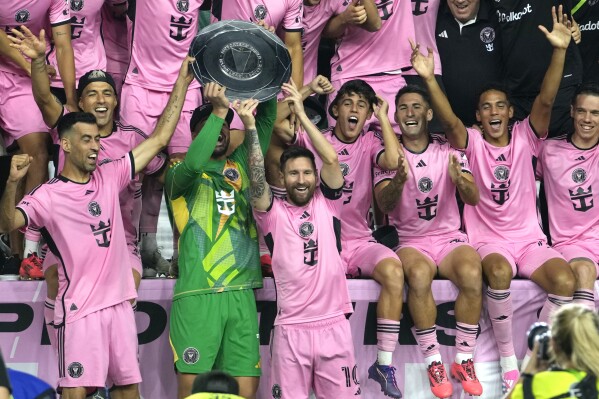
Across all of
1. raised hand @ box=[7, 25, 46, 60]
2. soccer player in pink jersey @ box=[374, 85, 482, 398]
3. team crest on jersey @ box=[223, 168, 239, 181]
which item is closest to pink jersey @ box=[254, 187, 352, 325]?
team crest on jersey @ box=[223, 168, 239, 181]

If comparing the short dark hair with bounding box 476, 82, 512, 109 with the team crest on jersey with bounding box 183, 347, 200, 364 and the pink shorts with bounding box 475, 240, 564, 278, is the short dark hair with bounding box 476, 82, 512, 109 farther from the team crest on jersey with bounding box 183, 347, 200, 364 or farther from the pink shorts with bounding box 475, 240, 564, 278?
the team crest on jersey with bounding box 183, 347, 200, 364

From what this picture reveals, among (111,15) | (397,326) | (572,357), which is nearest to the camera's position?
(572,357)

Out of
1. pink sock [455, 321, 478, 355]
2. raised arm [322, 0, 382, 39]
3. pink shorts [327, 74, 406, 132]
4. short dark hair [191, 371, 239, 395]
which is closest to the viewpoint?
short dark hair [191, 371, 239, 395]

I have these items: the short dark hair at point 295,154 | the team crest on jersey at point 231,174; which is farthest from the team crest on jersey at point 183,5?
the short dark hair at point 295,154

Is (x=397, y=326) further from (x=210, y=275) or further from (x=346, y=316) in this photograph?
(x=210, y=275)

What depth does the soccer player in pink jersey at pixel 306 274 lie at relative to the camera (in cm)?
758

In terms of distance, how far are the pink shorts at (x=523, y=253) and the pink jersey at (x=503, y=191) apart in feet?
0.23

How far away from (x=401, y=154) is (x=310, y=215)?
80cm

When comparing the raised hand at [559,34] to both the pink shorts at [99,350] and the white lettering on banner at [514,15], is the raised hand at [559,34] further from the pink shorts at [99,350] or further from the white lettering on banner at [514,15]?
the pink shorts at [99,350]

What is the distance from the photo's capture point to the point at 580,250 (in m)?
8.58

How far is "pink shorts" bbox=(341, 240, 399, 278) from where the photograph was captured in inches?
326

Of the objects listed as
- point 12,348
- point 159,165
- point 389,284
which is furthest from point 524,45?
point 12,348

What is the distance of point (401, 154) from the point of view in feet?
26.6

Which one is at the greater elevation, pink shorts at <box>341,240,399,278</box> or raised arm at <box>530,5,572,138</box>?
raised arm at <box>530,5,572,138</box>
